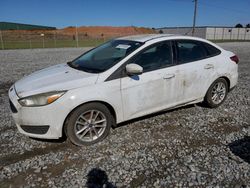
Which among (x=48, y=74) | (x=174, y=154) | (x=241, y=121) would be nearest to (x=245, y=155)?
(x=174, y=154)

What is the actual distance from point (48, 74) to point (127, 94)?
1.44 meters

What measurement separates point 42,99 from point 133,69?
1.40 m

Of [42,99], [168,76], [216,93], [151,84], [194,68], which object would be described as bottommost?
[216,93]

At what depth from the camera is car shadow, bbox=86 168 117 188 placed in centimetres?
254

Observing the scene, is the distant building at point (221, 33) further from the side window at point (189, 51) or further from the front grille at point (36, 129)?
the front grille at point (36, 129)

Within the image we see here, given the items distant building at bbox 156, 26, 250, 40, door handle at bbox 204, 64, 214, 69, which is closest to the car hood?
door handle at bbox 204, 64, 214, 69

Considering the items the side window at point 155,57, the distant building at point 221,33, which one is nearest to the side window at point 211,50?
the side window at point 155,57

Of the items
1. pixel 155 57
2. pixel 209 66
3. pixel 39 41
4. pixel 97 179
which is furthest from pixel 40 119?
pixel 39 41

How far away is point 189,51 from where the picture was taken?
4.24 metres

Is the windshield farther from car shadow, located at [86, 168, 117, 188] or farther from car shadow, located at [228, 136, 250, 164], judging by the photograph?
car shadow, located at [228, 136, 250, 164]

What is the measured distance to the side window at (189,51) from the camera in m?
4.07

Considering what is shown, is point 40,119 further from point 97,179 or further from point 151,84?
point 151,84

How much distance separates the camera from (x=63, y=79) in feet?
10.8

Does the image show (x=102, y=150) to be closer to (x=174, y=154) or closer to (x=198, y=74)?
(x=174, y=154)
